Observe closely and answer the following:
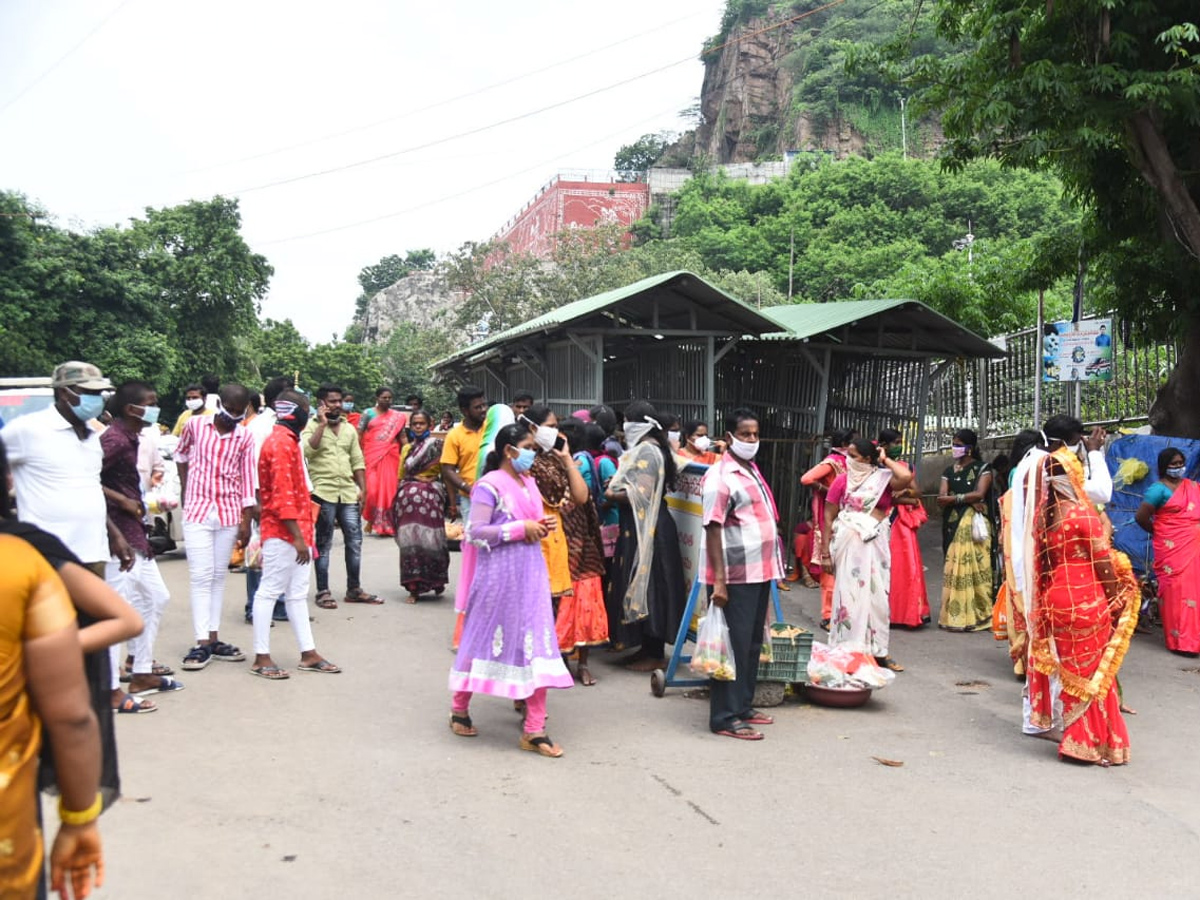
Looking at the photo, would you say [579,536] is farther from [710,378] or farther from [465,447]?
[710,378]

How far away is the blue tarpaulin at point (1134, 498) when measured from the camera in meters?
10.1

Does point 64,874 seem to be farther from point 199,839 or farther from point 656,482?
point 656,482

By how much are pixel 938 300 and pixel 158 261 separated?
2901 cm

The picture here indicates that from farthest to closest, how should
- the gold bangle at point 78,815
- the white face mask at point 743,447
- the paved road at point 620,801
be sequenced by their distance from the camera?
the white face mask at point 743,447 → the paved road at point 620,801 → the gold bangle at point 78,815

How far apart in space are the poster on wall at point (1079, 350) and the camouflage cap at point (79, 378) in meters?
9.67

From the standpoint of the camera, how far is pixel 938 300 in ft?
59.5

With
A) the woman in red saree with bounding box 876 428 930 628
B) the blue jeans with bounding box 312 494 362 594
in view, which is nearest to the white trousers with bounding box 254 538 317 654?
the blue jeans with bounding box 312 494 362 594

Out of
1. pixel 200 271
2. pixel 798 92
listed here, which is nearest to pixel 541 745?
pixel 200 271

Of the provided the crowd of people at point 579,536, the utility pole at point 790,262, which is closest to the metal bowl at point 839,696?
the crowd of people at point 579,536

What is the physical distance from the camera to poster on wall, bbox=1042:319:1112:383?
36.4ft

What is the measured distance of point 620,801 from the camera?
16.0ft

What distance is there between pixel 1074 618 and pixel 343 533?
6.25 meters

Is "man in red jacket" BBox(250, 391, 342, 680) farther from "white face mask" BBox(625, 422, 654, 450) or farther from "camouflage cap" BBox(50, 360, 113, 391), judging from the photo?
"white face mask" BBox(625, 422, 654, 450)

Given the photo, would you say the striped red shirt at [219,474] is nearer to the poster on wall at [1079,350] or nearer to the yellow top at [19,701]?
the yellow top at [19,701]
